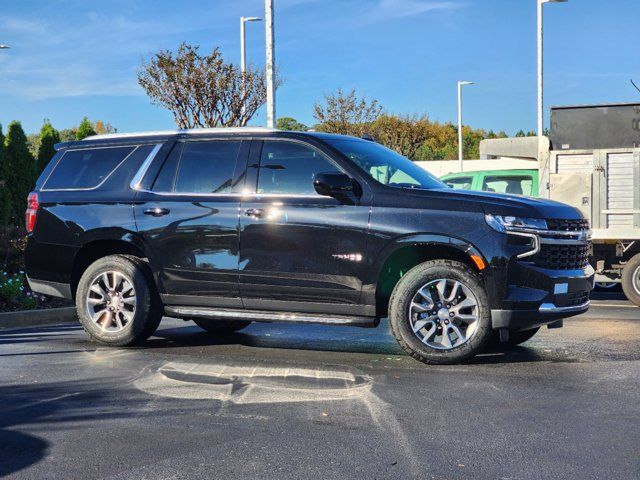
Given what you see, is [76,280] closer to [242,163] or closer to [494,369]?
[242,163]

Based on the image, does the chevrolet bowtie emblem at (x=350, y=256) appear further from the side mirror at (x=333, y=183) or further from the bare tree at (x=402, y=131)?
the bare tree at (x=402, y=131)

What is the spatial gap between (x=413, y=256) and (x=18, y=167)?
16.2m

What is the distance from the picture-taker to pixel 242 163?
8117mm

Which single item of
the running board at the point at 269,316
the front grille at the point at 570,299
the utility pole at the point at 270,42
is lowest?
the running board at the point at 269,316

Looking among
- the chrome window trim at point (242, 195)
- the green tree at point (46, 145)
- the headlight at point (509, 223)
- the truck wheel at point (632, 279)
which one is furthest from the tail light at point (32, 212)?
the green tree at point (46, 145)

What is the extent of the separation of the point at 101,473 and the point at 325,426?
1.43 metres

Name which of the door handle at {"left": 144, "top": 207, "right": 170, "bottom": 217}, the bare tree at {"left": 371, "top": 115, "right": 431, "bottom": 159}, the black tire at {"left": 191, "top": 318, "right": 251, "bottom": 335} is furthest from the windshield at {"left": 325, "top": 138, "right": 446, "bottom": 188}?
the bare tree at {"left": 371, "top": 115, "right": 431, "bottom": 159}

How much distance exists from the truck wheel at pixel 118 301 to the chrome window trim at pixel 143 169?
0.71 meters

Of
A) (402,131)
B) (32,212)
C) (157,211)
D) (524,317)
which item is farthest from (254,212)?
(402,131)

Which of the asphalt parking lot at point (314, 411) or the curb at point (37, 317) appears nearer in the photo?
the asphalt parking lot at point (314, 411)

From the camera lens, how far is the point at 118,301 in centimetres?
859

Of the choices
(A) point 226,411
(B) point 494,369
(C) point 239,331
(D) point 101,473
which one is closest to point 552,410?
(B) point 494,369

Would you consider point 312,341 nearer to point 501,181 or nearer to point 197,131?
point 197,131

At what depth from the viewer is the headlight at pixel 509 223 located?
716 cm
